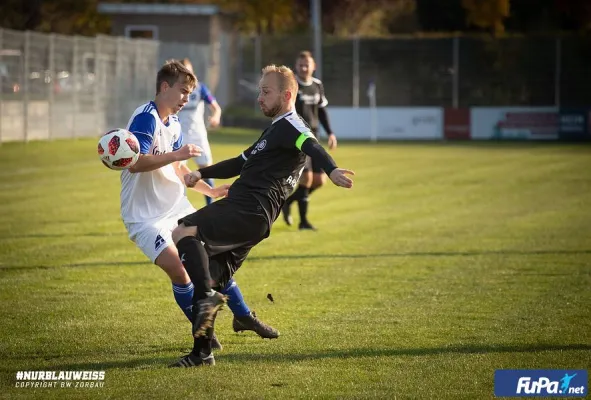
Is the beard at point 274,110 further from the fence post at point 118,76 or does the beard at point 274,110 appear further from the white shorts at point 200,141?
the fence post at point 118,76

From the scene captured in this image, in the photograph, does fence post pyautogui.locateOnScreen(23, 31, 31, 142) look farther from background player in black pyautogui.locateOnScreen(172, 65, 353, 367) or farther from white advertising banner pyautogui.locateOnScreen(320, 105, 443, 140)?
background player in black pyautogui.locateOnScreen(172, 65, 353, 367)

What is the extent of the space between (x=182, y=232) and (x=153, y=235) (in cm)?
42

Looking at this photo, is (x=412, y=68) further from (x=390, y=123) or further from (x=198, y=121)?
(x=198, y=121)

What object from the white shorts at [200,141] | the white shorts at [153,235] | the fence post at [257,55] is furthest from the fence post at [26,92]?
the white shorts at [153,235]

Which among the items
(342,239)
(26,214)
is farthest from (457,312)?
(26,214)

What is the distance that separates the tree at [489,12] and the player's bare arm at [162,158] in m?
39.0

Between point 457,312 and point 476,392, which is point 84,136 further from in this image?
point 476,392

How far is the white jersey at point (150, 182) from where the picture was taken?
7156 millimetres

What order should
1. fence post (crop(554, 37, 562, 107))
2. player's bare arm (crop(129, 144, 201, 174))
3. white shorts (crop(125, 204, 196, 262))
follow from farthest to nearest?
1. fence post (crop(554, 37, 562, 107))
2. white shorts (crop(125, 204, 196, 262))
3. player's bare arm (crop(129, 144, 201, 174))

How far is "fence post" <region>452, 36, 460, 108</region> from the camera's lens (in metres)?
38.7

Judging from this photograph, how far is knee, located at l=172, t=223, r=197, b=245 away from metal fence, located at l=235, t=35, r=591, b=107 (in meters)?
32.2

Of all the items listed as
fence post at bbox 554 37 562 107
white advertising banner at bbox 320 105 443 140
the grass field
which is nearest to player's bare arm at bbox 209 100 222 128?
the grass field

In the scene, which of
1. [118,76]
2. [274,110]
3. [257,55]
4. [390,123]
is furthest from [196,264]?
[257,55]

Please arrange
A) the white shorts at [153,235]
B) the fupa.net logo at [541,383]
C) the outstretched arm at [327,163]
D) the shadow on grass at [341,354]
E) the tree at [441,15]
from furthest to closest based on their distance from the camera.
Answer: the tree at [441,15] → the white shorts at [153,235] → the shadow on grass at [341,354] → the outstretched arm at [327,163] → the fupa.net logo at [541,383]
